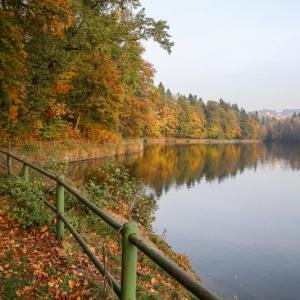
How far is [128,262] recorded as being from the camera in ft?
13.8

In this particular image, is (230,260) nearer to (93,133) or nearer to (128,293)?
(128,293)

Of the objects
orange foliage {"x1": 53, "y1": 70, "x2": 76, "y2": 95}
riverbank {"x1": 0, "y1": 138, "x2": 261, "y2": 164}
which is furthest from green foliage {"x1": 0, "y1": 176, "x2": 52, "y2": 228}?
orange foliage {"x1": 53, "y1": 70, "x2": 76, "y2": 95}

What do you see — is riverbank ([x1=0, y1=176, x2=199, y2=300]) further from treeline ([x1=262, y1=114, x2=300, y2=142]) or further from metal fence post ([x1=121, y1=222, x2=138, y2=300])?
treeline ([x1=262, y1=114, x2=300, y2=142])

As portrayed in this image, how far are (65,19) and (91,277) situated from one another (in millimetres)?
13294

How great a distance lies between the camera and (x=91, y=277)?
684cm

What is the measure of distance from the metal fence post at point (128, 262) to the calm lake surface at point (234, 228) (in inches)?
387

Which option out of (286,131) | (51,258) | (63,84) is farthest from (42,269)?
(286,131)

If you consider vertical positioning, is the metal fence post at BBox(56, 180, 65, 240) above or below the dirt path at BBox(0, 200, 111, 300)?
above

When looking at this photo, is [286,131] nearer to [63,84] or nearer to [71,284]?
[63,84]

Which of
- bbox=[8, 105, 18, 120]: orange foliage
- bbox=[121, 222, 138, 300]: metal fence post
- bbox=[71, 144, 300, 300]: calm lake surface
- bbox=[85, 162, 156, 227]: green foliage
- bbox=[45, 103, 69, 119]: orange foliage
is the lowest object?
bbox=[71, 144, 300, 300]: calm lake surface

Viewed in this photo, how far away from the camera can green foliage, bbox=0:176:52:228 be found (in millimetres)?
9281

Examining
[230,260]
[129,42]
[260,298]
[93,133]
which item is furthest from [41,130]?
[260,298]

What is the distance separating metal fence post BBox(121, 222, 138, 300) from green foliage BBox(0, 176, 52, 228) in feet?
16.8

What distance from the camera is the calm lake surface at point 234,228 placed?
15.4 m
